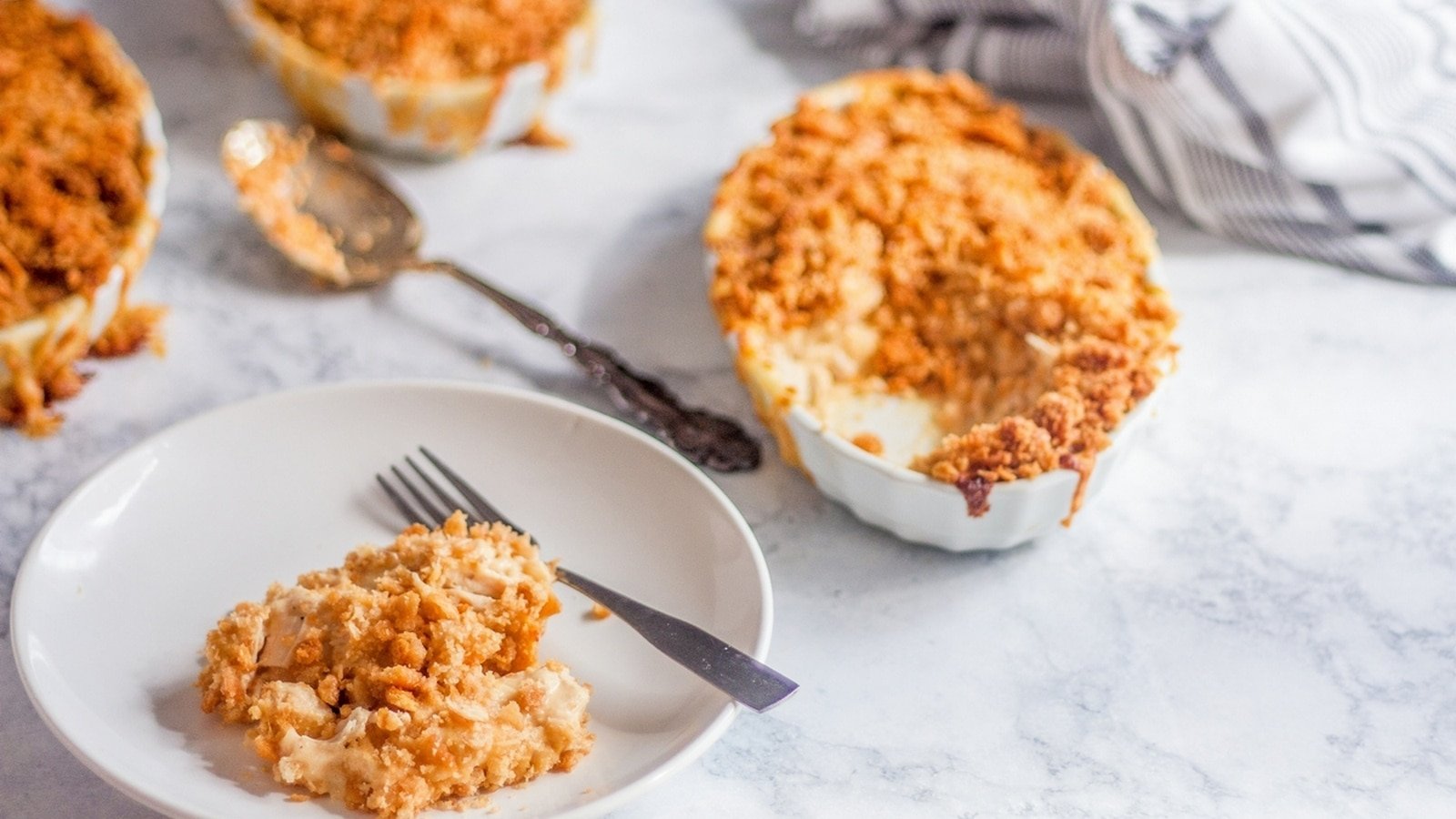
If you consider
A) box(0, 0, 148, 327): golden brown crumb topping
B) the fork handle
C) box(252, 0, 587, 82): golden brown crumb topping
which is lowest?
the fork handle

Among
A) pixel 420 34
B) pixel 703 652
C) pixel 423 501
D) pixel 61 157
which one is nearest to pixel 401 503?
pixel 423 501

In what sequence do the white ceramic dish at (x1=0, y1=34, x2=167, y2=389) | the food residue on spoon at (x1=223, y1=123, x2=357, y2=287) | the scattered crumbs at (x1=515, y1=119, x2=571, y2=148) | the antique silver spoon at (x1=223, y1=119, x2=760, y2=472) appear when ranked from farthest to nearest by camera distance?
the scattered crumbs at (x1=515, y1=119, x2=571, y2=148), the food residue on spoon at (x1=223, y1=123, x2=357, y2=287), the antique silver spoon at (x1=223, y1=119, x2=760, y2=472), the white ceramic dish at (x1=0, y1=34, x2=167, y2=389)

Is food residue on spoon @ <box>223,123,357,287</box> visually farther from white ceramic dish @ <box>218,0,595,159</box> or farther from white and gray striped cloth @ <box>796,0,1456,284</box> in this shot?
white and gray striped cloth @ <box>796,0,1456,284</box>

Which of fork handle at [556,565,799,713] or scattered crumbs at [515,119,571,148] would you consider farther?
scattered crumbs at [515,119,571,148]

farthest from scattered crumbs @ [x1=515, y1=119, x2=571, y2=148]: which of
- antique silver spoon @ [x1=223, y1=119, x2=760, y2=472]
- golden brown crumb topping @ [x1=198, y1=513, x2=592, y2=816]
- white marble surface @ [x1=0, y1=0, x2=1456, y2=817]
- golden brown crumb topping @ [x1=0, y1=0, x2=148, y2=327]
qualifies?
golden brown crumb topping @ [x1=198, y1=513, x2=592, y2=816]

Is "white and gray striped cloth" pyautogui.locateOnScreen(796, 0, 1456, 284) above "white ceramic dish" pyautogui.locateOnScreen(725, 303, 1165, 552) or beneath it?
above

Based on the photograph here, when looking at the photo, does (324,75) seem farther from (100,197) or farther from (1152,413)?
(1152,413)

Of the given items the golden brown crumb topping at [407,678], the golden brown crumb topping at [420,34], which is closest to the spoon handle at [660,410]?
the golden brown crumb topping at [407,678]
